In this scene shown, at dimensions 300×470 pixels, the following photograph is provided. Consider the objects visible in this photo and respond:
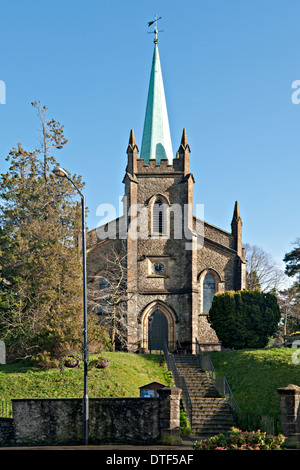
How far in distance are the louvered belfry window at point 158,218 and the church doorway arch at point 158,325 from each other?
5059 millimetres

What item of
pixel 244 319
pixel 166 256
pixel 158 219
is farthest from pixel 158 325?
pixel 158 219

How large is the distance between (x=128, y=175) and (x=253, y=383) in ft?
57.5

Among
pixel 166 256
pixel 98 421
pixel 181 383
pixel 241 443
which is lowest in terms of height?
pixel 181 383

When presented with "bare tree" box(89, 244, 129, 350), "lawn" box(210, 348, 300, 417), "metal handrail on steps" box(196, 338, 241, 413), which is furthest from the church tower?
"lawn" box(210, 348, 300, 417)

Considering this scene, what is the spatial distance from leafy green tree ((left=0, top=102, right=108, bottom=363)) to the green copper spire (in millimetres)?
6546

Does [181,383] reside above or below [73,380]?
below

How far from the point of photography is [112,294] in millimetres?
36406

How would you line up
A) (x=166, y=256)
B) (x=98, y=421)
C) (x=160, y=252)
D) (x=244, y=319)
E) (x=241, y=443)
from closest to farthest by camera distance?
(x=241, y=443), (x=98, y=421), (x=244, y=319), (x=166, y=256), (x=160, y=252)

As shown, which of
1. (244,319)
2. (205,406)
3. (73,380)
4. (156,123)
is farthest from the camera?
(156,123)

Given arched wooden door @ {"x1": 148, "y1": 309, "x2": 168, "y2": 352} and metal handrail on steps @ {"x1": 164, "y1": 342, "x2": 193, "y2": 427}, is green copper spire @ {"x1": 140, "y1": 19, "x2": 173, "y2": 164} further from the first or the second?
metal handrail on steps @ {"x1": 164, "y1": 342, "x2": 193, "y2": 427}

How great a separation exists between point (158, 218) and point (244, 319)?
31.0 ft

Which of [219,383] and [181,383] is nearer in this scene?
[219,383]

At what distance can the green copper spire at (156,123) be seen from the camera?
4131 cm

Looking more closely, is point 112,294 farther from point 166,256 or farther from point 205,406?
point 205,406
